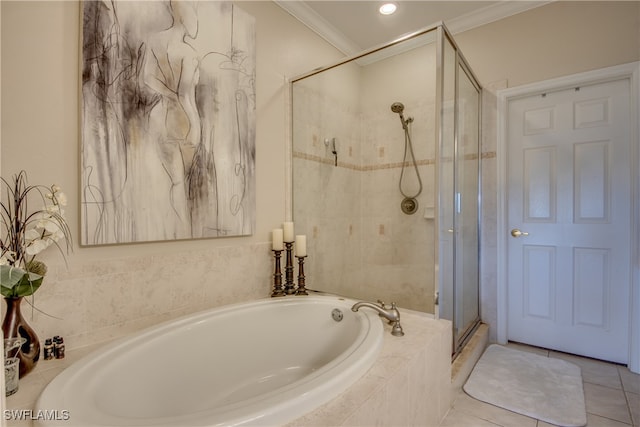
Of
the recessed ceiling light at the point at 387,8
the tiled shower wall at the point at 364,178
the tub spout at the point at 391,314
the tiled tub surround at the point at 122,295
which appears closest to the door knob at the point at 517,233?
the tiled shower wall at the point at 364,178

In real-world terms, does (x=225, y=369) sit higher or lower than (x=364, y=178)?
lower

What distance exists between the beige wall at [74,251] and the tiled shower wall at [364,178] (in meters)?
0.70

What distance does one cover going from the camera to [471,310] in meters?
2.30

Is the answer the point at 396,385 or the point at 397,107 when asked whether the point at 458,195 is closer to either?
the point at 397,107

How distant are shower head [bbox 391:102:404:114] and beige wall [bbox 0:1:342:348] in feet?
4.20

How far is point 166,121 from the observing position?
60.4 inches

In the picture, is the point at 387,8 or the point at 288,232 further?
the point at 387,8

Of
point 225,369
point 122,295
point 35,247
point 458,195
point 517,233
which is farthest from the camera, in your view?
point 517,233

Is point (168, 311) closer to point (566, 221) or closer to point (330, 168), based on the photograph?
point (330, 168)

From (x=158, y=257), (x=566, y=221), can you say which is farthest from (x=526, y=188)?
(x=158, y=257)

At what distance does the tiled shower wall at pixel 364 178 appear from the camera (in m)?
2.29

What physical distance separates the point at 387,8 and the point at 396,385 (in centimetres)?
249

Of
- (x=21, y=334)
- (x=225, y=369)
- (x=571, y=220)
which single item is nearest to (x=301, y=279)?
(x=225, y=369)

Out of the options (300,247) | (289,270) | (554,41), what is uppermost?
(554,41)
